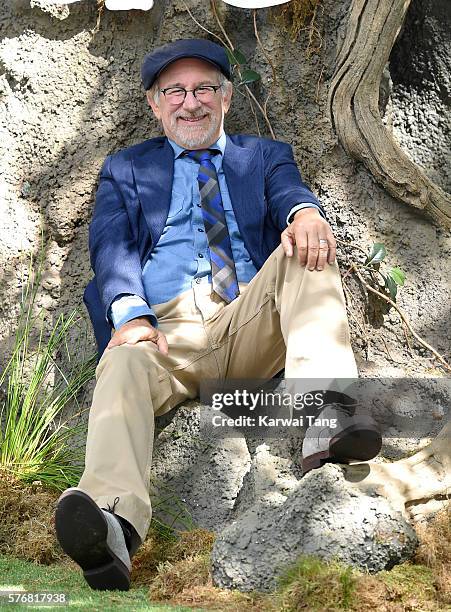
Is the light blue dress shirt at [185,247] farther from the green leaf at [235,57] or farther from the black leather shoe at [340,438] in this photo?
the black leather shoe at [340,438]

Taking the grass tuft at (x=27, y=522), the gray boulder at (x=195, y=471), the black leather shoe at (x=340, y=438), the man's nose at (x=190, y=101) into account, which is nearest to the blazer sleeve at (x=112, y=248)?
the man's nose at (x=190, y=101)

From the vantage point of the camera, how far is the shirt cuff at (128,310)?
12.5 ft

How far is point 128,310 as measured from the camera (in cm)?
384

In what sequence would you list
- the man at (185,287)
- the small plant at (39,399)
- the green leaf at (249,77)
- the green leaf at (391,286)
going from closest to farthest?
1. the man at (185,287)
2. the small plant at (39,399)
3. the green leaf at (391,286)
4. the green leaf at (249,77)

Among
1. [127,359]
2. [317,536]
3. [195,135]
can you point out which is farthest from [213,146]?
[317,536]

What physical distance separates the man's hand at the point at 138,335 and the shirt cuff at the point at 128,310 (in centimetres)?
2

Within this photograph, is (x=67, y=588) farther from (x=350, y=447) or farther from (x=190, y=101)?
(x=190, y=101)

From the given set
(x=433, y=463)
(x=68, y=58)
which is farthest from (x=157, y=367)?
(x=68, y=58)

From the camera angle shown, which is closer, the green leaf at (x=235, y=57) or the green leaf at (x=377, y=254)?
the green leaf at (x=377, y=254)

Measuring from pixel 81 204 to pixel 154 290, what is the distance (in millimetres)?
1084

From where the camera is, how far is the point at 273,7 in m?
4.96

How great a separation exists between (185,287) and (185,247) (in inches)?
8.0

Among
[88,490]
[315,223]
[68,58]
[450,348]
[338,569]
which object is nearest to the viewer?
[338,569]

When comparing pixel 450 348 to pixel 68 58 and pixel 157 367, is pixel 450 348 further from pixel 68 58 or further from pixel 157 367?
pixel 68 58
